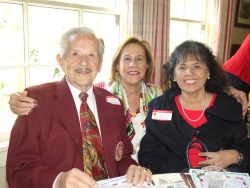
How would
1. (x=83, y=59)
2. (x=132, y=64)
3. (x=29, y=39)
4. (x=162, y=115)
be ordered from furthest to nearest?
(x=29, y=39) → (x=132, y=64) → (x=162, y=115) → (x=83, y=59)

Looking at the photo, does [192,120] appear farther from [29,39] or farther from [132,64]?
[29,39]

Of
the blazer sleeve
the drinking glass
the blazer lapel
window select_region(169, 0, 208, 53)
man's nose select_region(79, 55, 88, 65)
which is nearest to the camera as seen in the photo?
the drinking glass

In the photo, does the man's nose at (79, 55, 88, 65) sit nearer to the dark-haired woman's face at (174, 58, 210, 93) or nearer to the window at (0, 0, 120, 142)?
the dark-haired woman's face at (174, 58, 210, 93)

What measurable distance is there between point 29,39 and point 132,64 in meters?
1.18

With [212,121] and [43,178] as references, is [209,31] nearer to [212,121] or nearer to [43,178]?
[212,121]

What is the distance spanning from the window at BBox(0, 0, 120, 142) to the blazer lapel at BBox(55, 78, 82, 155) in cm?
125

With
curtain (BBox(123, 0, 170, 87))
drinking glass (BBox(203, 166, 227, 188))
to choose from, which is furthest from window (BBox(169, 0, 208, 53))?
drinking glass (BBox(203, 166, 227, 188))

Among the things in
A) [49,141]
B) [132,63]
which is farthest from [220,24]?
[49,141]

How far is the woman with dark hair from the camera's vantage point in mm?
2076

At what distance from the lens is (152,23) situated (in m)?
3.56

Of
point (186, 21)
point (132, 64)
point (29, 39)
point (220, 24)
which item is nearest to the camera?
point (132, 64)

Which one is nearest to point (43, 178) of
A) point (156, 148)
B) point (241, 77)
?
point (156, 148)

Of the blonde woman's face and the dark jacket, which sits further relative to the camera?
the blonde woman's face

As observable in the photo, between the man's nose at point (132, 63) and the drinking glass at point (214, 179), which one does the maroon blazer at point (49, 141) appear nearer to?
the drinking glass at point (214, 179)
